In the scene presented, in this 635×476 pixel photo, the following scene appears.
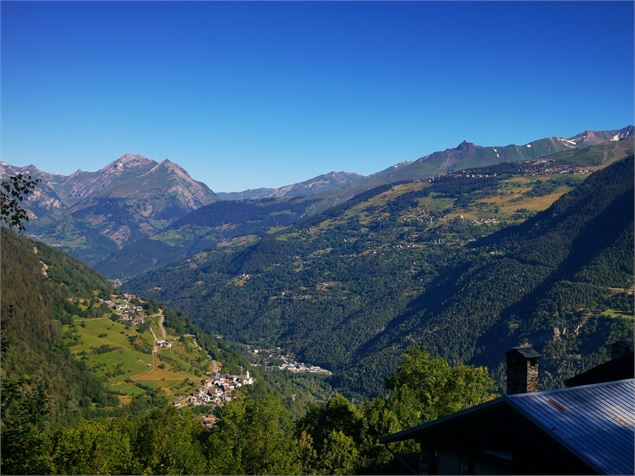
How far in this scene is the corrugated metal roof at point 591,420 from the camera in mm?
12906

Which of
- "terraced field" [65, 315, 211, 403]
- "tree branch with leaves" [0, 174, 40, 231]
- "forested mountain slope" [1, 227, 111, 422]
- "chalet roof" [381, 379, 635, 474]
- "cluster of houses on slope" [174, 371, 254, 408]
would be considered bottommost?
"cluster of houses on slope" [174, 371, 254, 408]

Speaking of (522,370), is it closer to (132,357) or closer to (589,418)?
(589,418)

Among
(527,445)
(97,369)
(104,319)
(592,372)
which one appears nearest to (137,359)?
(97,369)

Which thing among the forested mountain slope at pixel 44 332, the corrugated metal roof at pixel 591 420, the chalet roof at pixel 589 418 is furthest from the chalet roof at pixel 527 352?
the forested mountain slope at pixel 44 332

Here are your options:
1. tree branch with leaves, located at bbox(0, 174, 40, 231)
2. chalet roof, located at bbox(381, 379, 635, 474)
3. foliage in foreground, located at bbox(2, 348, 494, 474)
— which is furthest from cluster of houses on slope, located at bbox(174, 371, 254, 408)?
chalet roof, located at bbox(381, 379, 635, 474)

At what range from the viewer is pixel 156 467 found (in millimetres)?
38531

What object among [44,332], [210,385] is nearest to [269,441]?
[210,385]

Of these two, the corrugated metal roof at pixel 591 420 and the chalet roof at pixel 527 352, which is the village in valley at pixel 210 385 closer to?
the chalet roof at pixel 527 352

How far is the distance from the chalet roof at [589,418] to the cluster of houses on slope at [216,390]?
123 metres

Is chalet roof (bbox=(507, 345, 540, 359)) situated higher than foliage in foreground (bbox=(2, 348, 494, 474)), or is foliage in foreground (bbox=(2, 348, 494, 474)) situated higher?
chalet roof (bbox=(507, 345, 540, 359))

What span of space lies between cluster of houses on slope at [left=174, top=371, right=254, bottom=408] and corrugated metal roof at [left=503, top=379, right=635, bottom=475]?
123 m

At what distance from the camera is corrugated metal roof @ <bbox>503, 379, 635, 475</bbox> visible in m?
12.9

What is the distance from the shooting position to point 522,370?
24.2 m

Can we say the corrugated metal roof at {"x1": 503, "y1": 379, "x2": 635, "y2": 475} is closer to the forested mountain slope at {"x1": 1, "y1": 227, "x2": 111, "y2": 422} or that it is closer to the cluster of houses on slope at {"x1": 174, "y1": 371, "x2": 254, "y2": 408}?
the forested mountain slope at {"x1": 1, "y1": 227, "x2": 111, "y2": 422}
